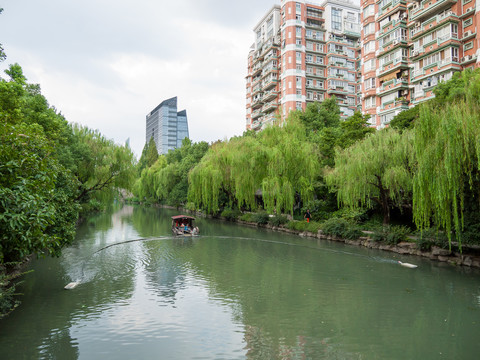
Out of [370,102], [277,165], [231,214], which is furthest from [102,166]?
[370,102]

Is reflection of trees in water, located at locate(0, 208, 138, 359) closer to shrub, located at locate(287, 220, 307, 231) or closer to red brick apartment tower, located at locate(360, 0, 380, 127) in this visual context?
shrub, located at locate(287, 220, 307, 231)

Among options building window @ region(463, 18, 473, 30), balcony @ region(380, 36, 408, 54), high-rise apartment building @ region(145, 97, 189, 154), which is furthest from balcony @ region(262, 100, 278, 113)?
high-rise apartment building @ region(145, 97, 189, 154)

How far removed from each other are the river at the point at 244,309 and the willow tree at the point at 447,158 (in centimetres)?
265

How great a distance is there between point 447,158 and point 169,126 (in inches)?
5039

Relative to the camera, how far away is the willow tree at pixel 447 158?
10.1 m

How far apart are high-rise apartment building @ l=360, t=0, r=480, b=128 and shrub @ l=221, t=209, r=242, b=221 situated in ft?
51.3

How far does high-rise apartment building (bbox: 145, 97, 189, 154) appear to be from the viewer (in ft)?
426

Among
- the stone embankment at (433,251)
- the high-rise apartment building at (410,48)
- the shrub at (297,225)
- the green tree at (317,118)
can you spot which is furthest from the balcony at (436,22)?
the shrub at (297,225)

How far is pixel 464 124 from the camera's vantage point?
10039mm

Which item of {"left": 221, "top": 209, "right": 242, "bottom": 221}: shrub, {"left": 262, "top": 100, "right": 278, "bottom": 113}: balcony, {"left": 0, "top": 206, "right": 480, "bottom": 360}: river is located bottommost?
{"left": 0, "top": 206, "right": 480, "bottom": 360}: river

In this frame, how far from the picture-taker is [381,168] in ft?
53.3

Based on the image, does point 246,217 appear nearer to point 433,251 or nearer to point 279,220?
point 279,220

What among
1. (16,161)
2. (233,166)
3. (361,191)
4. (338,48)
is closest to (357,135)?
(361,191)

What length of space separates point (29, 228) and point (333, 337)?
6581mm
